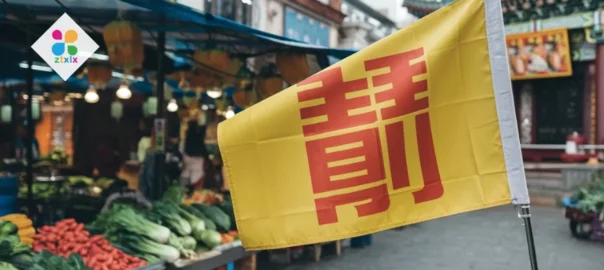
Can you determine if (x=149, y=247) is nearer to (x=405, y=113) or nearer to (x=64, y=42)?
(x=64, y=42)

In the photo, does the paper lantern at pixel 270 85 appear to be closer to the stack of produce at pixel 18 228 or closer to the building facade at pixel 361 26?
the stack of produce at pixel 18 228

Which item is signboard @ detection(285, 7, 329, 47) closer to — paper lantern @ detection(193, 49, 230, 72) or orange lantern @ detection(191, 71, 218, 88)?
orange lantern @ detection(191, 71, 218, 88)

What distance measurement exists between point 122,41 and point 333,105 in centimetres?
444

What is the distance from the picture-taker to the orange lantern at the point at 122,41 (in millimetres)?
6793

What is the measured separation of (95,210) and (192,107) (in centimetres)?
644

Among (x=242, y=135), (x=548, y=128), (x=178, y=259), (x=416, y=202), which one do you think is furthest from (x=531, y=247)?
(x=548, y=128)

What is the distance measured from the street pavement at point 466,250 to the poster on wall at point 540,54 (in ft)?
23.3

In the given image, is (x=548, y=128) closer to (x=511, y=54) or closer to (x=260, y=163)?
(x=511, y=54)

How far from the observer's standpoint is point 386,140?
3088 millimetres

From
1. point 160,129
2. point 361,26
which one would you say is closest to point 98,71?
point 160,129

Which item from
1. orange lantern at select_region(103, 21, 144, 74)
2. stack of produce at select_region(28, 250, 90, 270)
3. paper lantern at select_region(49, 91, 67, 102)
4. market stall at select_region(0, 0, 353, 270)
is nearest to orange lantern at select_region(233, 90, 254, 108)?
market stall at select_region(0, 0, 353, 270)

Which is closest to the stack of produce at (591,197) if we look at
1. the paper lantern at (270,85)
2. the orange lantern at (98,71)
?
the paper lantern at (270,85)

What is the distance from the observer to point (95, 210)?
8.98 m

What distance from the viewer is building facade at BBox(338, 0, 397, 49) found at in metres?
24.1
